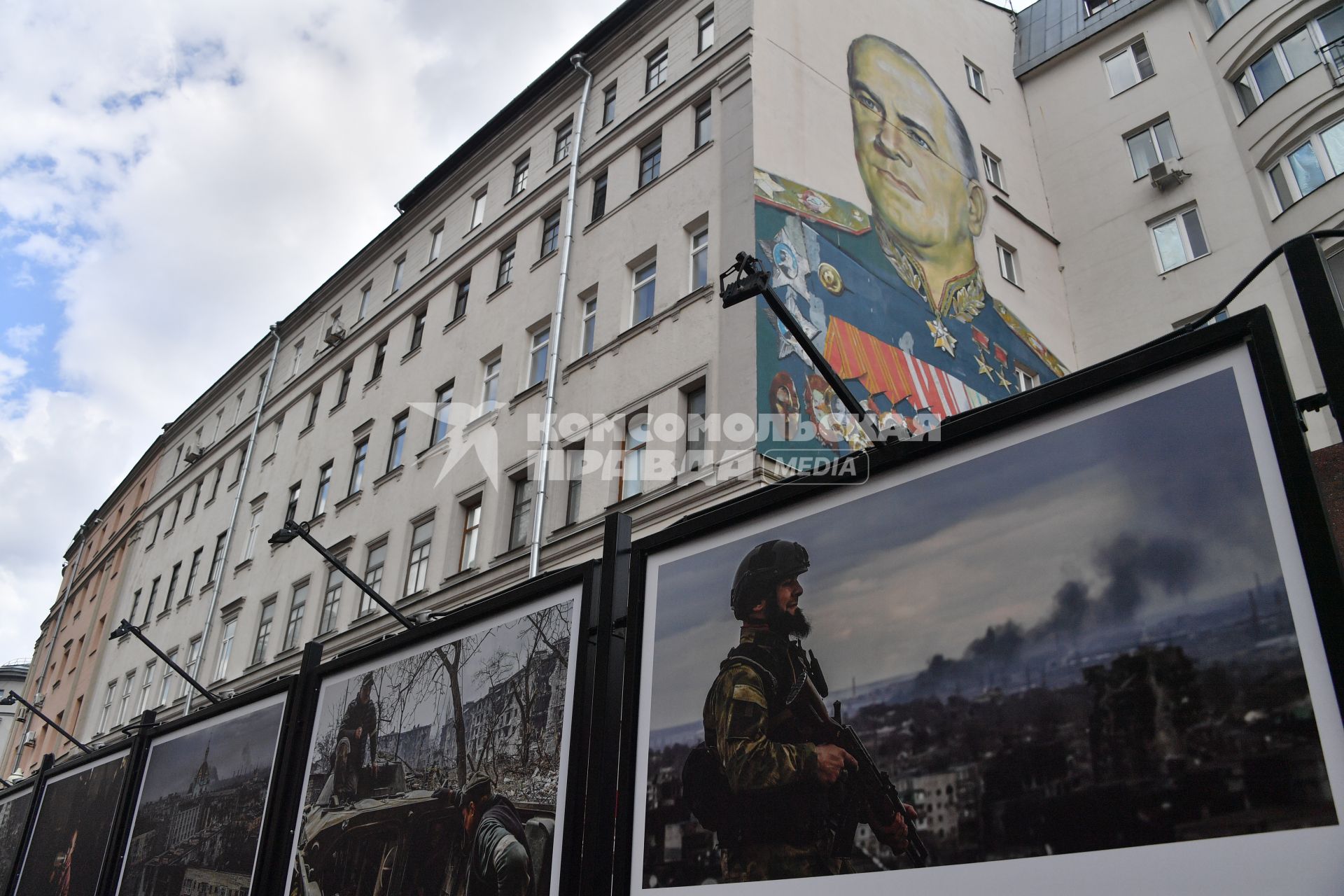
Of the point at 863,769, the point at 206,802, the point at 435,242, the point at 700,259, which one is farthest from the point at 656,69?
the point at 863,769

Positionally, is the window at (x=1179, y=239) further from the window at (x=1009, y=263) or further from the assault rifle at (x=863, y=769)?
the assault rifle at (x=863, y=769)

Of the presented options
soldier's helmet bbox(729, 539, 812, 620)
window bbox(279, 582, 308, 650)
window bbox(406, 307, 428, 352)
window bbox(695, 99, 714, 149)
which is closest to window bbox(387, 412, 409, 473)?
window bbox(406, 307, 428, 352)

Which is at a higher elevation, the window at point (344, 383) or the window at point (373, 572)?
the window at point (344, 383)

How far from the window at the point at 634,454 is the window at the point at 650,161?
6.14 m

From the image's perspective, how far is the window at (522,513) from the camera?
21.2 meters

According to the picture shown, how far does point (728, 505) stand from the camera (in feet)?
21.1

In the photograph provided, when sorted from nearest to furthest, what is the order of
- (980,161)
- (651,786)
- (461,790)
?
(651,786) → (461,790) → (980,161)

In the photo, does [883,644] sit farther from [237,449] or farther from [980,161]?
[237,449]

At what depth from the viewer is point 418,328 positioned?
3019 centimetres

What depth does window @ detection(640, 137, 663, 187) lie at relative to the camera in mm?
23094

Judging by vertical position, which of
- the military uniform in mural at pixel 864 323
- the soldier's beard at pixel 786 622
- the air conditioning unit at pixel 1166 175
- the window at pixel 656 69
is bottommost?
the soldier's beard at pixel 786 622

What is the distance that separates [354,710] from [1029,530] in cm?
577

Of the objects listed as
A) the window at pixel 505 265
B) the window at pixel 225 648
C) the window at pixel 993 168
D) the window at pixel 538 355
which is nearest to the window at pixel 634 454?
the window at pixel 538 355

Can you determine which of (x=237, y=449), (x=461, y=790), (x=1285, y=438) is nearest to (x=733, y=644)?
Answer: (x=461, y=790)
